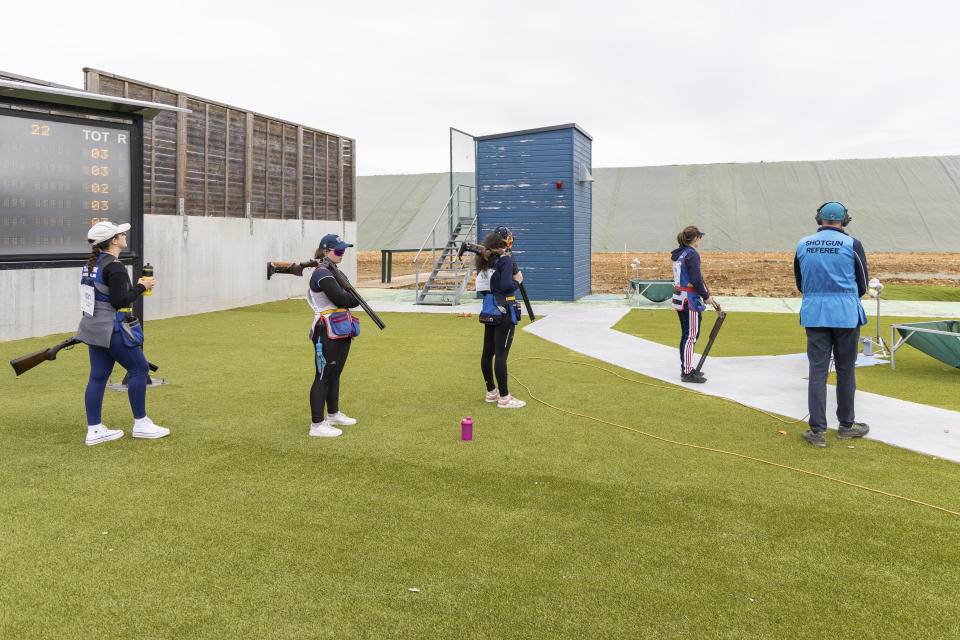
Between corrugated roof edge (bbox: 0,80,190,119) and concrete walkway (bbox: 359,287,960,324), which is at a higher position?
corrugated roof edge (bbox: 0,80,190,119)

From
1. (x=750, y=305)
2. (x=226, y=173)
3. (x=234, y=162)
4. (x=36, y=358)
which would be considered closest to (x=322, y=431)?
(x=36, y=358)

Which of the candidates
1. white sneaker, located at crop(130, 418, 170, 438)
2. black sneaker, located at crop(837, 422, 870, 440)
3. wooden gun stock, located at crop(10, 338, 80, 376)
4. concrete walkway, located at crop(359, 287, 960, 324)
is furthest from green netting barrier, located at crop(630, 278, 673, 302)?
wooden gun stock, located at crop(10, 338, 80, 376)

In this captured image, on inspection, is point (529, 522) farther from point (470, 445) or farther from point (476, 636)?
point (470, 445)

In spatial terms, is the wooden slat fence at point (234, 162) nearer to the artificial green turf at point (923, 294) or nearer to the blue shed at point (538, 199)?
the blue shed at point (538, 199)

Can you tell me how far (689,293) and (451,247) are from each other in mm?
10616

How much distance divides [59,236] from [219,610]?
738 centimetres

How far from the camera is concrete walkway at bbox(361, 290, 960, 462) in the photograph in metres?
5.76

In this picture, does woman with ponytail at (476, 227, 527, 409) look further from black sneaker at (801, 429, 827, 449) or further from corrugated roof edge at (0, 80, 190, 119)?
corrugated roof edge at (0, 80, 190, 119)

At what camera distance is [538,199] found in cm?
1795

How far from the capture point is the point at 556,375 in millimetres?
8406

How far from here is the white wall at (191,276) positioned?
1129 cm

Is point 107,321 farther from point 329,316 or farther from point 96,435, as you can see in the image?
point 329,316

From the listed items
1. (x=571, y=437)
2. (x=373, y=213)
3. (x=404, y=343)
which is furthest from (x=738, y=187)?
(x=571, y=437)

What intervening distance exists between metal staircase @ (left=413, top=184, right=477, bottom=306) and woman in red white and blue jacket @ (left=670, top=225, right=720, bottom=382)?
9201 mm
